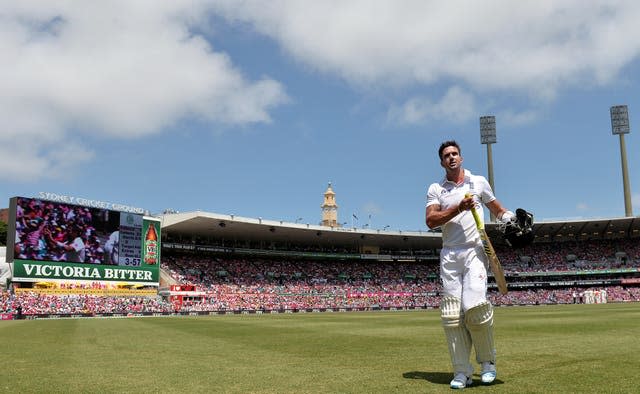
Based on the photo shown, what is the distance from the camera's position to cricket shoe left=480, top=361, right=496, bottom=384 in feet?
20.1

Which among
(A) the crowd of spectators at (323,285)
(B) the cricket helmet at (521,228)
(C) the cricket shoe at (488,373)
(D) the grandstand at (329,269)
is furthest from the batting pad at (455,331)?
(D) the grandstand at (329,269)

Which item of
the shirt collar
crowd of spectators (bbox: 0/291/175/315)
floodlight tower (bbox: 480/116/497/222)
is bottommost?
crowd of spectators (bbox: 0/291/175/315)

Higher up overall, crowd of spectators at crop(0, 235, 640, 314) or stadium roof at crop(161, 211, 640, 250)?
stadium roof at crop(161, 211, 640, 250)

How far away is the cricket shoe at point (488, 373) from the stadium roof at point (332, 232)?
2384 inches

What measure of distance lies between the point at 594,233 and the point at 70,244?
77.2m

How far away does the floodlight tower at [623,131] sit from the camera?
3620 inches

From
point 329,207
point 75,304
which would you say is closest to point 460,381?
point 75,304

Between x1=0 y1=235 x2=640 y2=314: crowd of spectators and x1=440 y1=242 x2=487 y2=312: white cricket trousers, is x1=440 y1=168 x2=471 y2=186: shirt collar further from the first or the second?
x1=0 y1=235 x2=640 y2=314: crowd of spectators

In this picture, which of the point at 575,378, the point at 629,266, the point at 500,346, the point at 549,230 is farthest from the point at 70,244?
the point at 629,266

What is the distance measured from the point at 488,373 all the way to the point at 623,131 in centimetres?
9942

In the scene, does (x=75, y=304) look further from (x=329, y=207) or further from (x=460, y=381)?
(x=329, y=207)

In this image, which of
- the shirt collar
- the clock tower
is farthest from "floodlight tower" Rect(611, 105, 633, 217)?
the shirt collar

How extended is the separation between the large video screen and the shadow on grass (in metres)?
52.4

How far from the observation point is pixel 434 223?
6.57m
